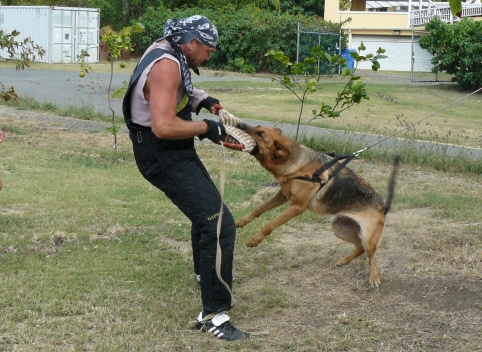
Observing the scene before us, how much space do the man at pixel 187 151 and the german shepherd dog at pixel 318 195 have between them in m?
0.73

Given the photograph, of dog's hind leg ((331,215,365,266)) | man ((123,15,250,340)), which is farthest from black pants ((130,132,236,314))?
dog's hind leg ((331,215,365,266))

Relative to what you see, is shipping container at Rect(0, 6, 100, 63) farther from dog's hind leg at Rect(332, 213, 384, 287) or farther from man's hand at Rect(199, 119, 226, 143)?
man's hand at Rect(199, 119, 226, 143)

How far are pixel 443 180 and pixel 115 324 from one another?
5801 mm

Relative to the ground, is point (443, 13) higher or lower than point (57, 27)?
higher

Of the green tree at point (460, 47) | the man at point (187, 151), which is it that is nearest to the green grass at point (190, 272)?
the man at point (187, 151)

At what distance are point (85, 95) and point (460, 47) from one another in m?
12.9

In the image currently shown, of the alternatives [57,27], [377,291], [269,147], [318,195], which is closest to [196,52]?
[269,147]

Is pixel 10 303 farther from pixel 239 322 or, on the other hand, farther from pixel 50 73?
pixel 50 73

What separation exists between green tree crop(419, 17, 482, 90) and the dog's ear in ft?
66.1

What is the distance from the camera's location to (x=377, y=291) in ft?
17.7

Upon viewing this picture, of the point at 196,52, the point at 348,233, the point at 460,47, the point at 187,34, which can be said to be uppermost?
the point at 460,47

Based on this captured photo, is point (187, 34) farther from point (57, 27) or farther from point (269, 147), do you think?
point (57, 27)

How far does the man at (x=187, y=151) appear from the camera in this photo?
4324 millimetres

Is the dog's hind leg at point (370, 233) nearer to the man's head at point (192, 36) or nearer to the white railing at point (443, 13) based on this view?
the man's head at point (192, 36)
